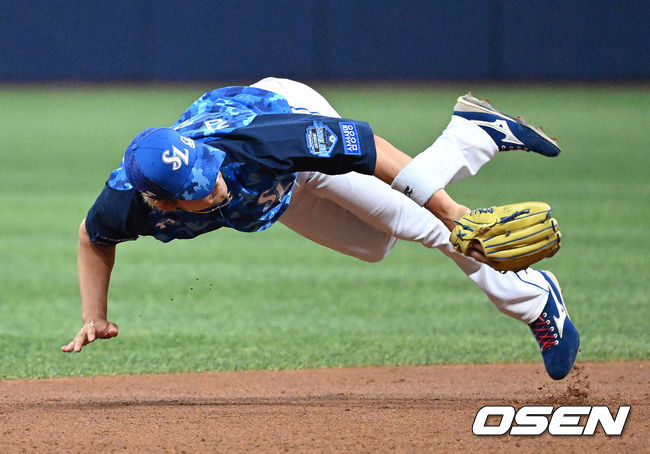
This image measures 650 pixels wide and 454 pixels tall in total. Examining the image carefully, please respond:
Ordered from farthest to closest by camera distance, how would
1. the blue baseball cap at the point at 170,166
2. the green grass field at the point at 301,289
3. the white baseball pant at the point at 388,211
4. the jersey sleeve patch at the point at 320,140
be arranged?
the green grass field at the point at 301,289
the white baseball pant at the point at 388,211
the jersey sleeve patch at the point at 320,140
the blue baseball cap at the point at 170,166

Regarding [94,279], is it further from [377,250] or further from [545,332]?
[545,332]

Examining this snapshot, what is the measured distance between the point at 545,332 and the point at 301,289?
3.25 m

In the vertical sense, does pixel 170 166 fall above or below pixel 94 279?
above

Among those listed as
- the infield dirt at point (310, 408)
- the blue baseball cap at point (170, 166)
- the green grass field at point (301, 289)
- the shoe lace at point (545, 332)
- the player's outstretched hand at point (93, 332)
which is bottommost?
the green grass field at point (301, 289)

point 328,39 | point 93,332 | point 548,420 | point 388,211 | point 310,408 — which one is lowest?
point 328,39

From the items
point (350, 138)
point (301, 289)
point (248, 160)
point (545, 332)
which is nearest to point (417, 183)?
point (350, 138)

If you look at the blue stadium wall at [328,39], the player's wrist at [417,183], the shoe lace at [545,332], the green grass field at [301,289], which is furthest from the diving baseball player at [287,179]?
the blue stadium wall at [328,39]

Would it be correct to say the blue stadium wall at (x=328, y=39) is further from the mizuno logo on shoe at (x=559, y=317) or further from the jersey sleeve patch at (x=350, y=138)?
the jersey sleeve patch at (x=350, y=138)

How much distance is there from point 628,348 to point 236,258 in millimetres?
3832

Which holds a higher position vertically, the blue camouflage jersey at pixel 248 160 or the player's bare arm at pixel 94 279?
the blue camouflage jersey at pixel 248 160

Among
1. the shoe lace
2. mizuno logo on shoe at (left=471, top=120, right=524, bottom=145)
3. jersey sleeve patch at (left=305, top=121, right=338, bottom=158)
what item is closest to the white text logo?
the shoe lace

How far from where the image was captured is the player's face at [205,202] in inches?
130

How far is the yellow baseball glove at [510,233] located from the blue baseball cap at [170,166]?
2.68 feet

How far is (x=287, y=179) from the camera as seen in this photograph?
3.56m
